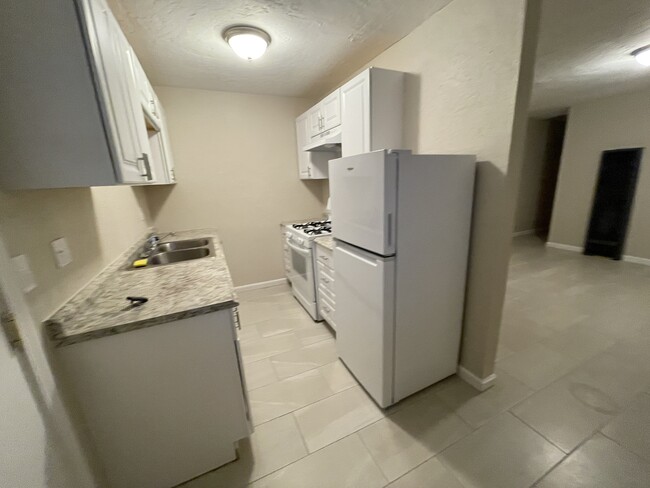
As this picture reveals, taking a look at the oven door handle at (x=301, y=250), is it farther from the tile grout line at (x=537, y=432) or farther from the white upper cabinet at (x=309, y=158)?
the tile grout line at (x=537, y=432)

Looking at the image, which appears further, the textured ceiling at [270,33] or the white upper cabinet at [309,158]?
the white upper cabinet at [309,158]

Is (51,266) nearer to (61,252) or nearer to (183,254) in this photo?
(61,252)

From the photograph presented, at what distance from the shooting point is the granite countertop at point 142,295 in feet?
3.16

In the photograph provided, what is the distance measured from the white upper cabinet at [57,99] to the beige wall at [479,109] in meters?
1.85

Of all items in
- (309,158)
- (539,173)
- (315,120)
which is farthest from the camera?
(539,173)

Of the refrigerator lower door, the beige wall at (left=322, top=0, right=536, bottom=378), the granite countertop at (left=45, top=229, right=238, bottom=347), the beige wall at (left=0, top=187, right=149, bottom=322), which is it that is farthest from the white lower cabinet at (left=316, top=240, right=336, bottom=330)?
the beige wall at (left=0, top=187, right=149, bottom=322)

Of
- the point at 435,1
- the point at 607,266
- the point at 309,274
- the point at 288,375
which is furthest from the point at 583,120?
the point at 288,375

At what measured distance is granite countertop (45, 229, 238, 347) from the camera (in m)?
0.96

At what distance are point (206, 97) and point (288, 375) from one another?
3.09 metres

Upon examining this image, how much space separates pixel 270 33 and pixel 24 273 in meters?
2.00

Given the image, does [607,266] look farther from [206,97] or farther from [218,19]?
[206,97]

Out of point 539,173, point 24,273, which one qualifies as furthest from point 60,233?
point 539,173

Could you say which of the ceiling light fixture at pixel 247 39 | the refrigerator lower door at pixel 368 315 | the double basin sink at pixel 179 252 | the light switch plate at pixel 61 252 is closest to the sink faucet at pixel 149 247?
the double basin sink at pixel 179 252

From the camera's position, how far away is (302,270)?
9.14 ft
